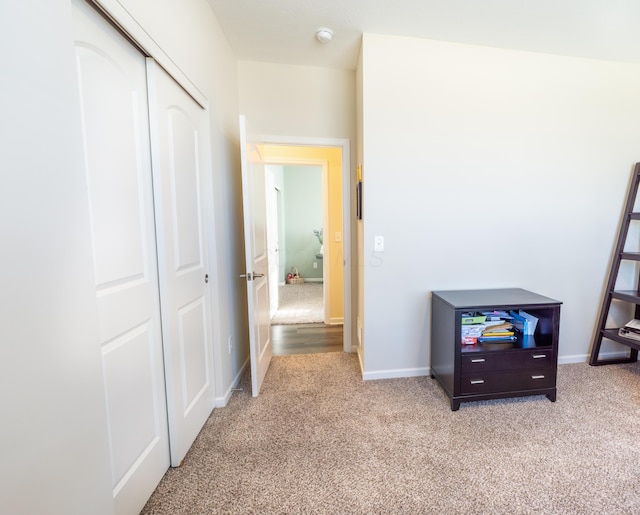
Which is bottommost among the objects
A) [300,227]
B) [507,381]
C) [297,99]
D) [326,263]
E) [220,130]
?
→ [507,381]

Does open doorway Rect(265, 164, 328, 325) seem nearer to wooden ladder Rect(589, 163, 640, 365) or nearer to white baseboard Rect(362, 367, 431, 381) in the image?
white baseboard Rect(362, 367, 431, 381)

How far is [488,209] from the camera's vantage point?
7.27 feet

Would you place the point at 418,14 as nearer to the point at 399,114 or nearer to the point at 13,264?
the point at 399,114

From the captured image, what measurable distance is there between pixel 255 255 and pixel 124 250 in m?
1.05

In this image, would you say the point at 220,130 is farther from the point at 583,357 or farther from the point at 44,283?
the point at 583,357

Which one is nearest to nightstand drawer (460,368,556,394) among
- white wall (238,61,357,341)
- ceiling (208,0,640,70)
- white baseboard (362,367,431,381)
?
white baseboard (362,367,431,381)

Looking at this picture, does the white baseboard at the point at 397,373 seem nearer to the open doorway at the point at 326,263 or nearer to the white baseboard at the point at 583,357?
the open doorway at the point at 326,263

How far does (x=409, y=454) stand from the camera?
1.49m

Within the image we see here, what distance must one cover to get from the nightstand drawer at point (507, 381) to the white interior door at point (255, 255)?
142 cm

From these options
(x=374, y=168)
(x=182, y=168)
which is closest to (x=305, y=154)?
(x=374, y=168)

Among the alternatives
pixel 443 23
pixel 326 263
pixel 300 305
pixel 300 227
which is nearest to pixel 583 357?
pixel 326 263

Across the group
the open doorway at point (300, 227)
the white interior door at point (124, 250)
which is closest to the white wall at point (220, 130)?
the white interior door at point (124, 250)

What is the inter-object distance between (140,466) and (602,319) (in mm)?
3397

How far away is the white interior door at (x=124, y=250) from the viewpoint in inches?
38.7
